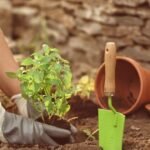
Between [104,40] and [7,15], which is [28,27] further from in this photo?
[104,40]

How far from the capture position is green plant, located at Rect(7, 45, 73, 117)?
186cm

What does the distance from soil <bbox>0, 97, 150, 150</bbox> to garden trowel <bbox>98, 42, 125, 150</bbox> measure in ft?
0.17

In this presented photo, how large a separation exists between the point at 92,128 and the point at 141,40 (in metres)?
1.09

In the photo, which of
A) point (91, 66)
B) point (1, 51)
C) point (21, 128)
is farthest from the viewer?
point (91, 66)

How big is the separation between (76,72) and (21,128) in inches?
65.8

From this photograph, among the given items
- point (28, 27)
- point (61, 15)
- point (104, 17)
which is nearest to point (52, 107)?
point (104, 17)

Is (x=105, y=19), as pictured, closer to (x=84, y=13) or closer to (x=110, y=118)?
(x=84, y=13)

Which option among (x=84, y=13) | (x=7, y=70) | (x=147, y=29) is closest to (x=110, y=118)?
(x=7, y=70)

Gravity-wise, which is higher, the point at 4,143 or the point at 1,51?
the point at 1,51

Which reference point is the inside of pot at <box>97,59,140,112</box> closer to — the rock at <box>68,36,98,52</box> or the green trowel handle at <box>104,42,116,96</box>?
the green trowel handle at <box>104,42,116,96</box>

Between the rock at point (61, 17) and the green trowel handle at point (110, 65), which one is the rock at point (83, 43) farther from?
the green trowel handle at point (110, 65)

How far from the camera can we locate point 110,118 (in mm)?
1807

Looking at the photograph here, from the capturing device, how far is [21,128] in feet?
6.15

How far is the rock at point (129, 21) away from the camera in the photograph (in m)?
3.07
